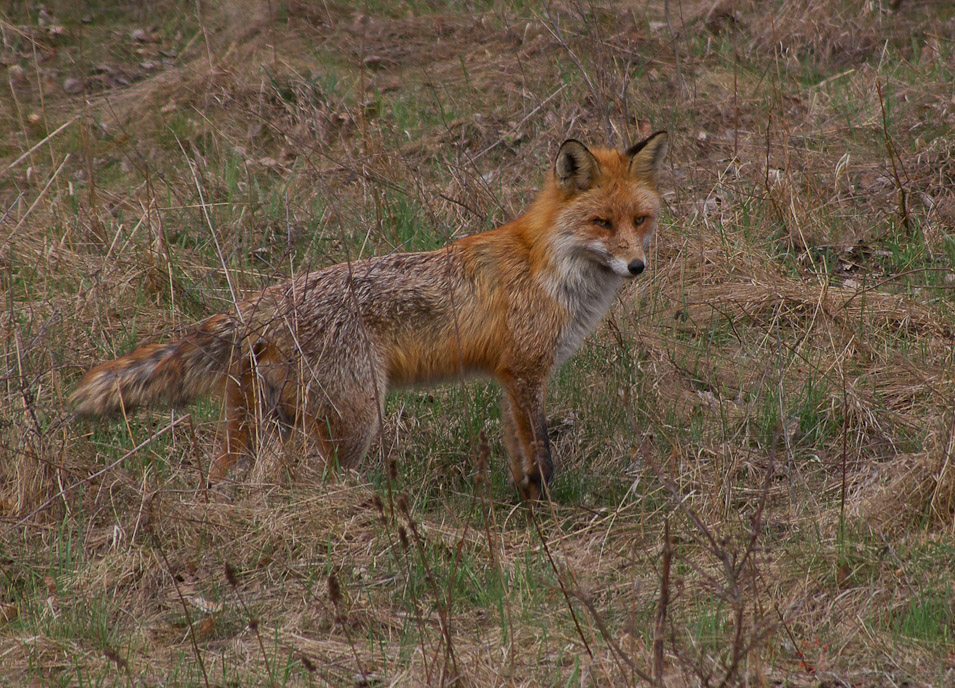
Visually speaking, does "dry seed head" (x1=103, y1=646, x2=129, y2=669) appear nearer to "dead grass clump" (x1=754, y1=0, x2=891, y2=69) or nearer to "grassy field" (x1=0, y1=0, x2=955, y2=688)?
"grassy field" (x1=0, y1=0, x2=955, y2=688)

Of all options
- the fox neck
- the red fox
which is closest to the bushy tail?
the red fox

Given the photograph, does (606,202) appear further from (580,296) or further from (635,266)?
(580,296)

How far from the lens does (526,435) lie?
5184mm

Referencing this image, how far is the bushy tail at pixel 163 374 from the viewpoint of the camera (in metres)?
4.66

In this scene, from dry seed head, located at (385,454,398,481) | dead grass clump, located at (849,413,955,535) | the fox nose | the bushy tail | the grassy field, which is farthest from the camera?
the fox nose

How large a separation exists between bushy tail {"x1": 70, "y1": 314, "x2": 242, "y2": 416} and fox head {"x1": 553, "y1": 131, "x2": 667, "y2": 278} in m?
1.91

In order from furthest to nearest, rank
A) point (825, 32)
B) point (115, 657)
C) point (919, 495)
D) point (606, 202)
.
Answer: point (825, 32) < point (606, 202) < point (919, 495) < point (115, 657)

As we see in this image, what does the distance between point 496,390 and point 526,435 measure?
0.81m

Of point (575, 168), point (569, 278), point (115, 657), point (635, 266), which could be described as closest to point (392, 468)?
point (115, 657)

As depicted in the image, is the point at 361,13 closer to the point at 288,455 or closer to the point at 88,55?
the point at 88,55

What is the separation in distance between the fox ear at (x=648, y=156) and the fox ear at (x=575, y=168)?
26 centimetres

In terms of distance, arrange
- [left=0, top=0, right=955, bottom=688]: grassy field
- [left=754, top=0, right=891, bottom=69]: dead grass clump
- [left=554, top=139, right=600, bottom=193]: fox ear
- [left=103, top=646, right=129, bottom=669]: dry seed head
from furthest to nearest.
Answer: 1. [left=754, top=0, right=891, bottom=69]: dead grass clump
2. [left=554, top=139, right=600, bottom=193]: fox ear
3. [left=0, top=0, right=955, bottom=688]: grassy field
4. [left=103, top=646, right=129, bottom=669]: dry seed head

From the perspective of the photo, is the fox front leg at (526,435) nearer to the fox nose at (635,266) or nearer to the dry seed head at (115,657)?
the fox nose at (635,266)

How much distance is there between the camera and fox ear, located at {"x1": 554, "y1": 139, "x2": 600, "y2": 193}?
510 cm
